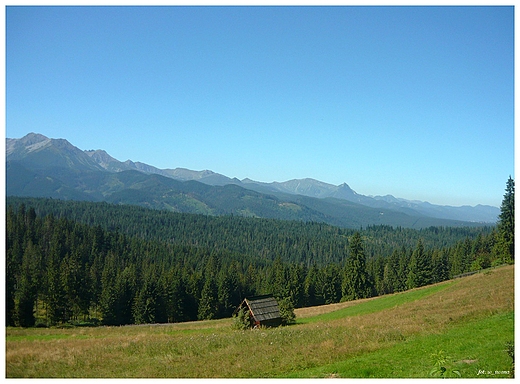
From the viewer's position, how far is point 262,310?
27703 mm

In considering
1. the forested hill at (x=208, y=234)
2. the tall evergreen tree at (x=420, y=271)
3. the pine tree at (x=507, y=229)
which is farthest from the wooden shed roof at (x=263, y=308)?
the forested hill at (x=208, y=234)

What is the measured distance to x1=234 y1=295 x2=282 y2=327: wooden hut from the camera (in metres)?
26.8

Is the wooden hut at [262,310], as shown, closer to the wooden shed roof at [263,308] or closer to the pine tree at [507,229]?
the wooden shed roof at [263,308]

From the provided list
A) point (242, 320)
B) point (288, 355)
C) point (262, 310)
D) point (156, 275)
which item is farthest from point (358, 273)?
point (288, 355)

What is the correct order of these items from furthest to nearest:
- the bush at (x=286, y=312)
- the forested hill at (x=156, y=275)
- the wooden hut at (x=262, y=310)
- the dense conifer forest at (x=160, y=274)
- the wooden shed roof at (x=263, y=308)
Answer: the dense conifer forest at (x=160, y=274) → the forested hill at (x=156, y=275) → the bush at (x=286, y=312) → the wooden shed roof at (x=263, y=308) → the wooden hut at (x=262, y=310)

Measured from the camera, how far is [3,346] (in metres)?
13.1

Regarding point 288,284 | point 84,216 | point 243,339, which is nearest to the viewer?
point 243,339

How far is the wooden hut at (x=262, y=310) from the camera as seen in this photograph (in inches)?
1054

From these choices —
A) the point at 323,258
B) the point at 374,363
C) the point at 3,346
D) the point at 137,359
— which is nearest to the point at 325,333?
the point at 374,363

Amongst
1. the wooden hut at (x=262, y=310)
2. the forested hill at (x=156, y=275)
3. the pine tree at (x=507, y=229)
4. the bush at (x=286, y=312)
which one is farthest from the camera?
the pine tree at (x=507, y=229)

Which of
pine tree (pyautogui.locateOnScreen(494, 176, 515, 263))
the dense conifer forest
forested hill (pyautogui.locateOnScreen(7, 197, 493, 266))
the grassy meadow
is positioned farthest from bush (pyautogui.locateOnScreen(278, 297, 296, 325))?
forested hill (pyautogui.locateOnScreen(7, 197, 493, 266))

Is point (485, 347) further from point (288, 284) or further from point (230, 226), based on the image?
point (230, 226)

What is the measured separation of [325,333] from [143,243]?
90325 millimetres

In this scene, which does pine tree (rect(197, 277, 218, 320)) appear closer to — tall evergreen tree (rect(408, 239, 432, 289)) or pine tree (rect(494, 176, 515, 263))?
tall evergreen tree (rect(408, 239, 432, 289))
